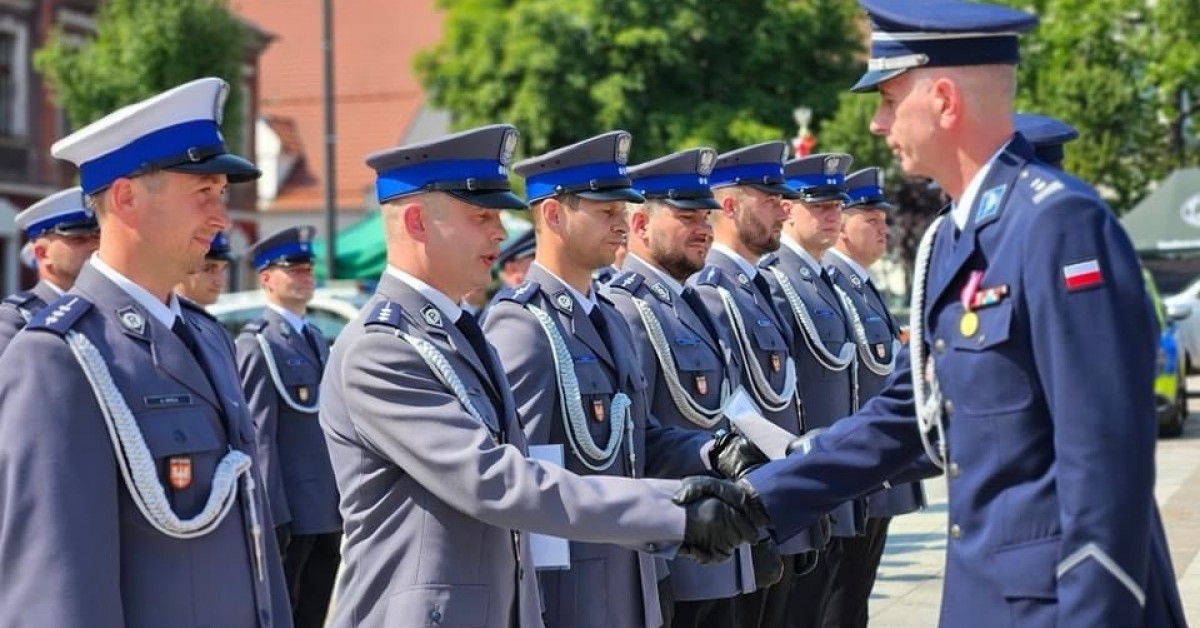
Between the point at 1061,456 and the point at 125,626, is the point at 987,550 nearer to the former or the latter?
the point at 1061,456

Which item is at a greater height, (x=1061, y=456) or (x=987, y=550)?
(x=1061, y=456)

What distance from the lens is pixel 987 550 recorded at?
3527 mm

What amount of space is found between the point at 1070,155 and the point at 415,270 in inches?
1079

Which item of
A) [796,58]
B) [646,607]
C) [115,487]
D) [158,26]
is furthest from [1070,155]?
[115,487]

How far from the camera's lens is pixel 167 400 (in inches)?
154

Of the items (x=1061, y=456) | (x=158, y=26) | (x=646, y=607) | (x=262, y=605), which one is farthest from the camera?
(x=158, y=26)

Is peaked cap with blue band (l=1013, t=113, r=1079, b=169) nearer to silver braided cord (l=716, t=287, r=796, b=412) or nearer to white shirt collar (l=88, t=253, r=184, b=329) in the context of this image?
silver braided cord (l=716, t=287, r=796, b=412)

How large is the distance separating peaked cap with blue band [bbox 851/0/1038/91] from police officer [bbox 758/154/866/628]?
4082mm

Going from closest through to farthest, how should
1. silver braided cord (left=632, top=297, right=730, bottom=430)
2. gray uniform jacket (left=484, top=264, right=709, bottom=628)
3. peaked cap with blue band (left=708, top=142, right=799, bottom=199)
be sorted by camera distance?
1. gray uniform jacket (left=484, top=264, right=709, bottom=628)
2. silver braided cord (left=632, top=297, right=730, bottom=430)
3. peaked cap with blue band (left=708, top=142, right=799, bottom=199)

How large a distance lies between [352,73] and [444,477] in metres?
51.2

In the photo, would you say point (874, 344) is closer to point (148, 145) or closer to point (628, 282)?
point (628, 282)

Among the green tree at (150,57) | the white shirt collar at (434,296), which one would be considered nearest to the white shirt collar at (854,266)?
the white shirt collar at (434,296)

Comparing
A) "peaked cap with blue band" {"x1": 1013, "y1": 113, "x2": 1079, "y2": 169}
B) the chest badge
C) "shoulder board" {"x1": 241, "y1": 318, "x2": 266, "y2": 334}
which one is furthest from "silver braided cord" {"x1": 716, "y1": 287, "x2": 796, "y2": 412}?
the chest badge

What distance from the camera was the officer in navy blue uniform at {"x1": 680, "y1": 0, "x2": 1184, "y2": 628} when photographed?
10.7 feet
